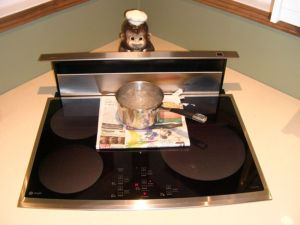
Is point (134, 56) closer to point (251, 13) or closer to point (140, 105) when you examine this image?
point (140, 105)

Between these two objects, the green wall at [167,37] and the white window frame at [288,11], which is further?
the green wall at [167,37]

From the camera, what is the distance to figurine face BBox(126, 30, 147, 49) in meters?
1.01

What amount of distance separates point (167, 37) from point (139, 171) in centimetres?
85

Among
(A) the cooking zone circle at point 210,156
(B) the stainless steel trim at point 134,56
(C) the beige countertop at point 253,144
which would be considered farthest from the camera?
(B) the stainless steel trim at point 134,56

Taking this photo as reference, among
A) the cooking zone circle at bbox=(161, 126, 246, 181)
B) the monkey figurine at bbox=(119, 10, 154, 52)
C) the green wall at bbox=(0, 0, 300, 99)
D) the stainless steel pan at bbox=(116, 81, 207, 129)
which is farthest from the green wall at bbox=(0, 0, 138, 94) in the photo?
the cooking zone circle at bbox=(161, 126, 246, 181)

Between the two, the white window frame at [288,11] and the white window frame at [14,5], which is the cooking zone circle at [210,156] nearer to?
the white window frame at [288,11]

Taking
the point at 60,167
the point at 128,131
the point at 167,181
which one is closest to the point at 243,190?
the point at 167,181

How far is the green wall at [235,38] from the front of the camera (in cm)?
103

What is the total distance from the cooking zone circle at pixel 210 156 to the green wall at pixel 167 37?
1.23ft

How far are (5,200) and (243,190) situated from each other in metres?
0.63

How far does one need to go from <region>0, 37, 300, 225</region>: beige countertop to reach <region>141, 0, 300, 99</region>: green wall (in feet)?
0.17

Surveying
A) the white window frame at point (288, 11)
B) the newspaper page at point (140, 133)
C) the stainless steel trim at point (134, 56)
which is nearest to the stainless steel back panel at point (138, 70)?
the stainless steel trim at point (134, 56)

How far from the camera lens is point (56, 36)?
3.82 feet

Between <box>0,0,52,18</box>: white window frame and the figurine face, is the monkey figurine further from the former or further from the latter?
<box>0,0,52,18</box>: white window frame
